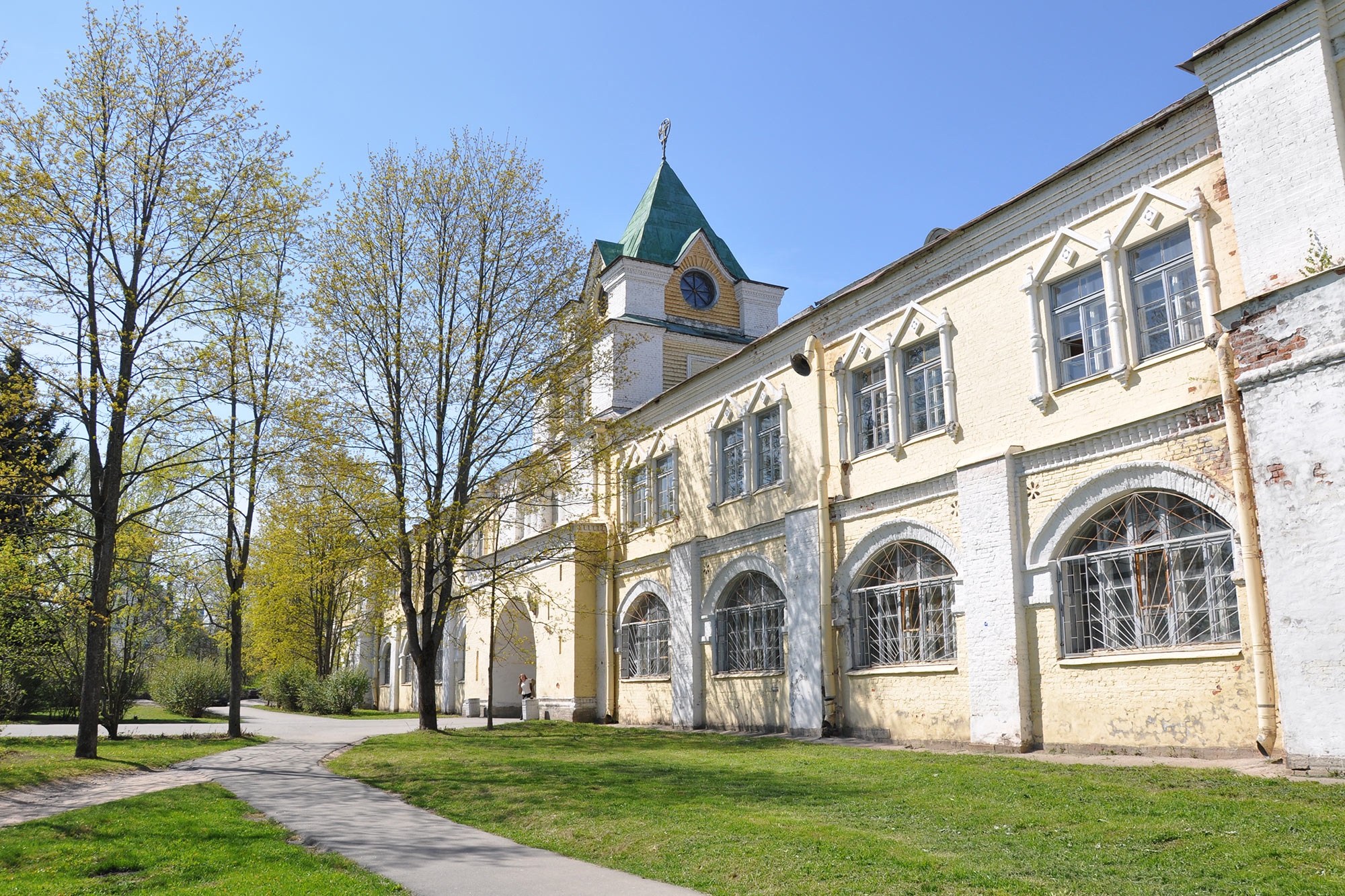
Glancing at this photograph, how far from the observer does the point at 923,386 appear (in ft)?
53.3

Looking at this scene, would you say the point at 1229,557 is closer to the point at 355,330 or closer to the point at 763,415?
the point at 763,415

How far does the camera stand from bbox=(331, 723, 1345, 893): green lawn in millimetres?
6320

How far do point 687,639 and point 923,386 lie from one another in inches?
328

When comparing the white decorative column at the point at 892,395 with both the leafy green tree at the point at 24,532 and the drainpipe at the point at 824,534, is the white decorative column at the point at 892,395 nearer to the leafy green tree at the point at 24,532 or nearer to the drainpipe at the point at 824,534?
the drainpipe at the point at 824,534

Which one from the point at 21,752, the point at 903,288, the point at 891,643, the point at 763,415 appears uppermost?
the point at 903,288

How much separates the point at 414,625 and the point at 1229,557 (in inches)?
610

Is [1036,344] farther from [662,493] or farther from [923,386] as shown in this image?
[662,493]

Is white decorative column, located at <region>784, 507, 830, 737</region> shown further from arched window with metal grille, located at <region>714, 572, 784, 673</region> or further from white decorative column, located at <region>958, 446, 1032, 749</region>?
white decorative column, located at <region>958, 446, 1032, 749</region>

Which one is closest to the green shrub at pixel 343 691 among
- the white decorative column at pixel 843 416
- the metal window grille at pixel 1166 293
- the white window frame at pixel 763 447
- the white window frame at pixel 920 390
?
the white window frame at pixel 763 447

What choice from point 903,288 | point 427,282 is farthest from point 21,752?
point 903,288

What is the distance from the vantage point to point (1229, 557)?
11.3 m

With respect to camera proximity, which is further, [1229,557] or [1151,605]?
[1151,605]

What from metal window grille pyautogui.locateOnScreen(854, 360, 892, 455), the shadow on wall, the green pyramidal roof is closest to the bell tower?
the green pyramidal roof

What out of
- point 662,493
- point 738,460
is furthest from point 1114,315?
point 662,493
